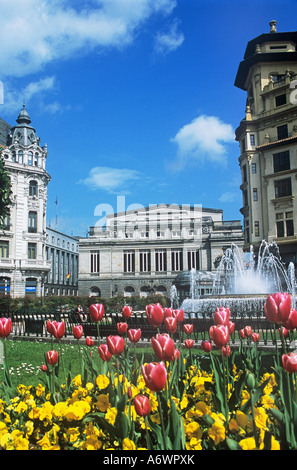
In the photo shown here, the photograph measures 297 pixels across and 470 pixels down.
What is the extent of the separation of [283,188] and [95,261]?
39387mm

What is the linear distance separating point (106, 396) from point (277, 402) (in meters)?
1.26

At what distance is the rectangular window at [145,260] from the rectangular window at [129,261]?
1286mm

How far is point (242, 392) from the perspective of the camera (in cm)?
316

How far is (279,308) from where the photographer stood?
2.71m

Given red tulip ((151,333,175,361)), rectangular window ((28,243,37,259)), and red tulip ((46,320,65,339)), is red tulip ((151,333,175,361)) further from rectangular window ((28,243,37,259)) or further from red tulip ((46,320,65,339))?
rectangular window ((28,243,37,259))

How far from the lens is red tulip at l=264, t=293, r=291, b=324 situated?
269 cm

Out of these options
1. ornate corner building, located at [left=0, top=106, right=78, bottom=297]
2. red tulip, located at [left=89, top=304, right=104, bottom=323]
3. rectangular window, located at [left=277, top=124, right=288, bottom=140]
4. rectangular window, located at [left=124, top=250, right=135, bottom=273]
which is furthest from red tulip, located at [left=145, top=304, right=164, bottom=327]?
rectangular window, located at [left=124, top=250, right=135, bottom=273]

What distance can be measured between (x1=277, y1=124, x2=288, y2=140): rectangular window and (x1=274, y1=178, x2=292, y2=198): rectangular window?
327cm

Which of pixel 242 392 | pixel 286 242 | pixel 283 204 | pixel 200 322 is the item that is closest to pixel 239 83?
pixel 283 204

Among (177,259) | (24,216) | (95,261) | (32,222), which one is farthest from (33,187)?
(177,259)

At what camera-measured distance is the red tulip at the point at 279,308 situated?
2693mm

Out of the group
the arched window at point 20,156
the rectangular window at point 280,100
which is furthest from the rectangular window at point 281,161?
the arched window at point 20,156

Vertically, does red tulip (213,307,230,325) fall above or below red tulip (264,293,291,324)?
below
